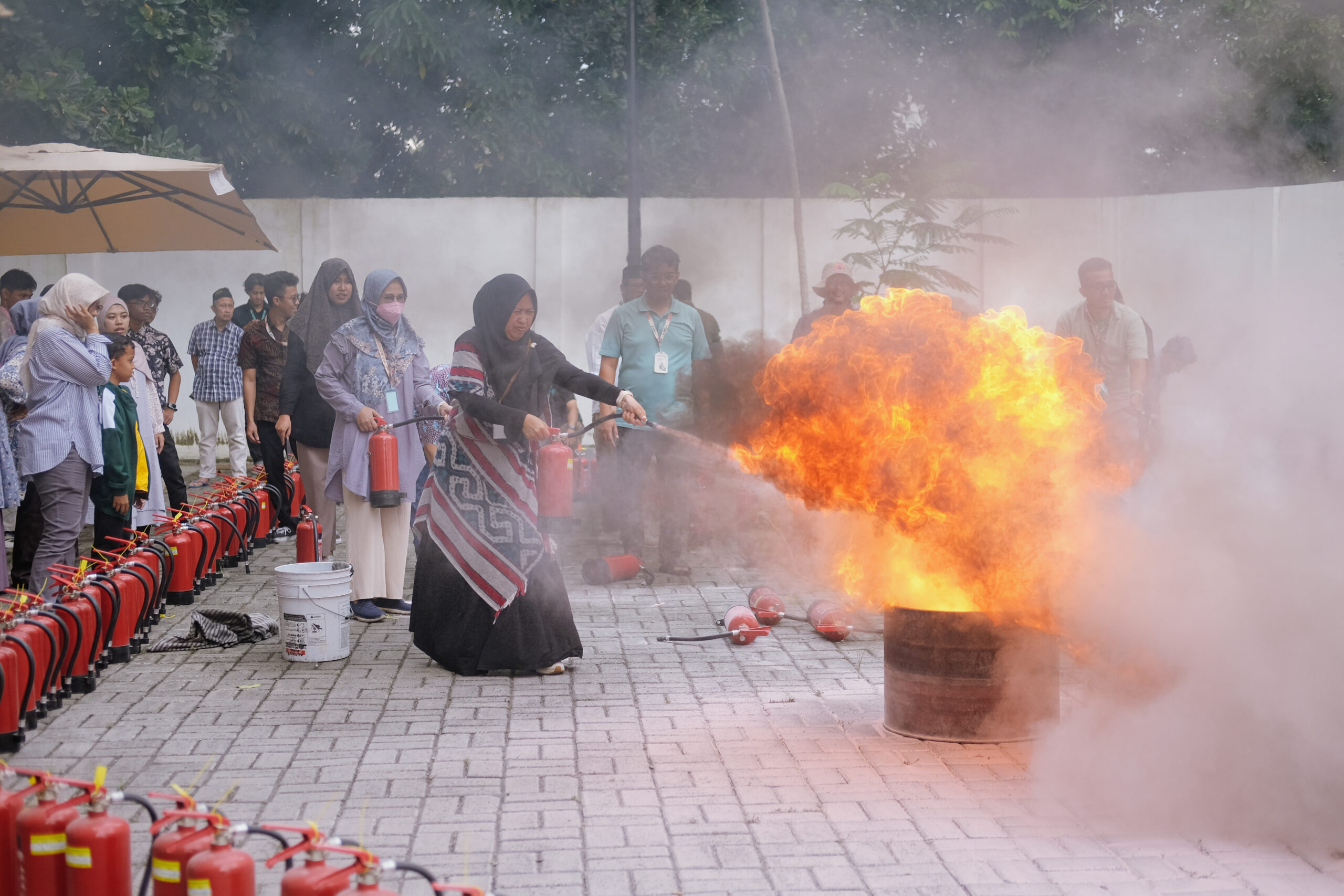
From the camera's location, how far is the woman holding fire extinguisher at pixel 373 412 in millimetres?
7648

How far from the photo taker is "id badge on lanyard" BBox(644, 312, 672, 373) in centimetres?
917

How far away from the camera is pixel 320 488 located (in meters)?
8.52

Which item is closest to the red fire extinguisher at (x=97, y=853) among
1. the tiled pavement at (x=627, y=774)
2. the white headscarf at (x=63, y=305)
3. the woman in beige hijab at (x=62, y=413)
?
the tiled pavement at (x=627, y=774)

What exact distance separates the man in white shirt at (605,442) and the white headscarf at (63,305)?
11.7ft

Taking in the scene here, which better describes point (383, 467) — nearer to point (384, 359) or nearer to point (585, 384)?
point (384, 359)

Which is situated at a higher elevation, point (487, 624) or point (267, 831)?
point (267, 831)

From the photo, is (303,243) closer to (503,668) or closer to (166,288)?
(166,288)

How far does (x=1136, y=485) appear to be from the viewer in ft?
17.5

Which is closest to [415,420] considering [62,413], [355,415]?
[355,415]

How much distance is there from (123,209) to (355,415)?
13.4ft

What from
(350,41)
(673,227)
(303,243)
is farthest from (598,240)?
(350,41)

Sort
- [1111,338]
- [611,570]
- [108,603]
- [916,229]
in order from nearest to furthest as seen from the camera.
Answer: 1. [108,603]
2. [1111,338]
3. [611,570]
4. [916,229]

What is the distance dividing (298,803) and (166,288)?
1367cm

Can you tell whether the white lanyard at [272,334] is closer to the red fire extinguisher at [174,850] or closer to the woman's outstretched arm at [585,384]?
the woman's outstretched arm at [585,384]
